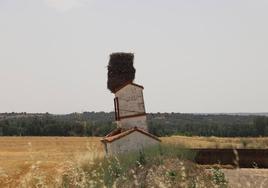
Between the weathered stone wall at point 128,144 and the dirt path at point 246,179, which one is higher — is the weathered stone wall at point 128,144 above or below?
above

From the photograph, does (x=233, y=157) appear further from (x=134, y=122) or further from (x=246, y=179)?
(x=246, y=179)

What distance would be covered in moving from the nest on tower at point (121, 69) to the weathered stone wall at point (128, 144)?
3159 millimetres

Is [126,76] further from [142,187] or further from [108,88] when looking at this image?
[142,187]

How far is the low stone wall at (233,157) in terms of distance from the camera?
15820 mm

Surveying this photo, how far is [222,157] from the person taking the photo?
16.6 metres

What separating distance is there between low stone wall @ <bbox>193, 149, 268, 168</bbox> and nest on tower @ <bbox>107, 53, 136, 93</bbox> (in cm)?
483

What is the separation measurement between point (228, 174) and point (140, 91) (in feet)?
22.8

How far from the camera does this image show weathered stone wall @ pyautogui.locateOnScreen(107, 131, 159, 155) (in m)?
17.5

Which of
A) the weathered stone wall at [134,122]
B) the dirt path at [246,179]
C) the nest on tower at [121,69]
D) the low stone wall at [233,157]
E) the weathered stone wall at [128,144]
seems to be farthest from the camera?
the nest on tower at [121,69]

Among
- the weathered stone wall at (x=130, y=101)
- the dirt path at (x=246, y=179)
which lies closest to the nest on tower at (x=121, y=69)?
the weathered stone wall at (x=130, y=101)

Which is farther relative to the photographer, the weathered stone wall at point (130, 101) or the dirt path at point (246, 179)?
the weathered stone wall at point (130, 101)

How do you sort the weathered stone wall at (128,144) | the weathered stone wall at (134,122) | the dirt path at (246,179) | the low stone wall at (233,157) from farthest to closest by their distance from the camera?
1. the weathered stone wall at (134,122)
2. the weathered stone wall at (128,144)
3. the low stone wall at (233,157)
4. the dirt path at (246,179)

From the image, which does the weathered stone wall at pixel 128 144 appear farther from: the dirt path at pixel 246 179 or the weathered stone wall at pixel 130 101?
the dirt path at pixel 246 179

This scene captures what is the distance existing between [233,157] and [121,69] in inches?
243
